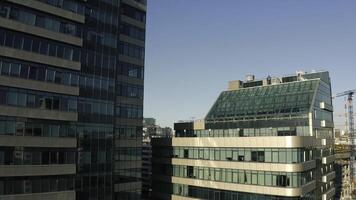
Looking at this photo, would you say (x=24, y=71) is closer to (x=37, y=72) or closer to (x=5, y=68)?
(x=37, y=72)

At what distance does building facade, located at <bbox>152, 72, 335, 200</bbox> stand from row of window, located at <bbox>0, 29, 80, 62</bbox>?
29.2 metres

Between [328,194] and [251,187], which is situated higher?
[251,187]

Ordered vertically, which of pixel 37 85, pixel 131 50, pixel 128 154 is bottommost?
pixel 128 154

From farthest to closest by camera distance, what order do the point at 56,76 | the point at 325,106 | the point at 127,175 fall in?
the point at 325,106 → the point at 127,175 → the point at 56,76

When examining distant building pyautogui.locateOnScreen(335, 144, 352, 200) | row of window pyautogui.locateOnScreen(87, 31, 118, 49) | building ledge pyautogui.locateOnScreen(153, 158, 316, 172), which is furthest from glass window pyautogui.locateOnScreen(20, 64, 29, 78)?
distant building pyautogui.locateOnScreen(335, 144, 352, 200)

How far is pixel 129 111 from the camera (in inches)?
2633

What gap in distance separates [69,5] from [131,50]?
15003 mm

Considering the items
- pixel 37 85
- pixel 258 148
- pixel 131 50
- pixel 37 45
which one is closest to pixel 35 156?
pixel 37 85

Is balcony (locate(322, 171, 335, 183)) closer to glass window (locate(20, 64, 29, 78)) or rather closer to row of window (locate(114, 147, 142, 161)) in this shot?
row of window (locate(114, 147, 142, 161))

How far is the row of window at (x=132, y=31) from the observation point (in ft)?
219

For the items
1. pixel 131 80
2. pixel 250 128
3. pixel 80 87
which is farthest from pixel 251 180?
pixel 80 87

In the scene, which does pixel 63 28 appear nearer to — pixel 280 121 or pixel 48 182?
pixel 48 182

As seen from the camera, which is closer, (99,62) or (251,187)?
(99,62)

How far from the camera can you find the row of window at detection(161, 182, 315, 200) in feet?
211
